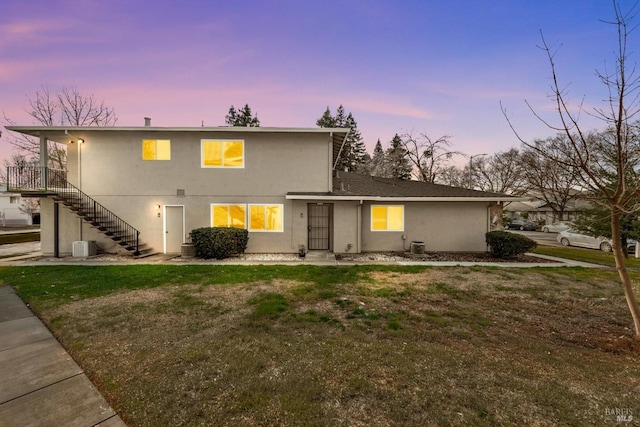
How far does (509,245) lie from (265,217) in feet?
34.4

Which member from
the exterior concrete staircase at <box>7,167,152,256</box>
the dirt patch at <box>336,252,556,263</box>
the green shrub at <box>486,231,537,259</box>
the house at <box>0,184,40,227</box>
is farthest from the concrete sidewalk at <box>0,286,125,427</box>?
the house at <box>0,184,40,227</box>

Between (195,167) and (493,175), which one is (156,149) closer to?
(195,167)

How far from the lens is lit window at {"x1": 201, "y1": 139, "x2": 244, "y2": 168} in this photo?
38.2ft

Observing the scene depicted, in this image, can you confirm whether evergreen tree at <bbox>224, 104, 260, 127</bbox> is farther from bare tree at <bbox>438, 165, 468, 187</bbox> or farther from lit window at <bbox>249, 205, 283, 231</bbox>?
lit window at <bbox>249, 205, 283, 231</bbox>

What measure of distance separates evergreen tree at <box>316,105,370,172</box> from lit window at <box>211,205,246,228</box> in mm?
29967

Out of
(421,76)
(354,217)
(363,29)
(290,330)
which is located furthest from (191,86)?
(290,330)

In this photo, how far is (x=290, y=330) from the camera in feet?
14.2

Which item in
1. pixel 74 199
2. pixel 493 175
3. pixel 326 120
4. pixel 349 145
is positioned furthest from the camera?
pixel 349 145

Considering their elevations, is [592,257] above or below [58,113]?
below

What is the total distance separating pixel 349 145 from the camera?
4219 cm

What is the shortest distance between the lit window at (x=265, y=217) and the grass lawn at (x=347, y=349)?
462cm

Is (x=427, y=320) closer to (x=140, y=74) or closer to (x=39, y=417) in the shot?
(x=39, y=417)

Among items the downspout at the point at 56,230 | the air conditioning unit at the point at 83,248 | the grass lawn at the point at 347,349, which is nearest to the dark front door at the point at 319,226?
the grass lawn at the point at 347,349

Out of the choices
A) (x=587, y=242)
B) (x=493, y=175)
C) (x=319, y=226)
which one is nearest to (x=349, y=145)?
(x=493, y=175)
